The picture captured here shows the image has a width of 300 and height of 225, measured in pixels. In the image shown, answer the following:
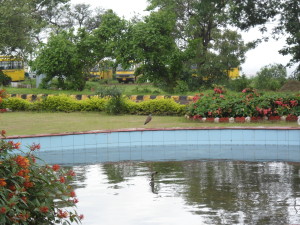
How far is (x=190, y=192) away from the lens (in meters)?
8.71

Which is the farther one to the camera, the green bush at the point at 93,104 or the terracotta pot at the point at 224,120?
the green bush at the point at 93,104

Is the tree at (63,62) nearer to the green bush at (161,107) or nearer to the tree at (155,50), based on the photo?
the tree at (155,50)

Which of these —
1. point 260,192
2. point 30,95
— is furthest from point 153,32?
point 260,192

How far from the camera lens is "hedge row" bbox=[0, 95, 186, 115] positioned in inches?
727

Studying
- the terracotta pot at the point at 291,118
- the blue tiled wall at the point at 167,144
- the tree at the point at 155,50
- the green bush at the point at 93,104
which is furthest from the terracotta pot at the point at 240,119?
the tree at the point at 155,50

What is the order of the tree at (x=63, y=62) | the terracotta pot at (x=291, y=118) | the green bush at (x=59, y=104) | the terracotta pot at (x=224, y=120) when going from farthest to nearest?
1. the tree at (x=63, y=62)
2. the green bush at (x=59, y=104)
3. the terracotta pot at (x=224, y=120)
4. the terracotta pot at (x=291, y=118)

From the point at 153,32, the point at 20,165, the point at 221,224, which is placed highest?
the point at 153,32

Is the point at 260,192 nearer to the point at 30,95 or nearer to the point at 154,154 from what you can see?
the point at 154,154

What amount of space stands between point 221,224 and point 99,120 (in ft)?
36.0

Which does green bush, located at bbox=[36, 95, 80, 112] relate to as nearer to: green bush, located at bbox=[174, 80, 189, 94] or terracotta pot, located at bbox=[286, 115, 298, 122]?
green bush, located at bbox=[174, 80, 189, 94]

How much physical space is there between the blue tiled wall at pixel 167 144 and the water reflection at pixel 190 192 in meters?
1.18

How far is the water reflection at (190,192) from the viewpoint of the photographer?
717cm

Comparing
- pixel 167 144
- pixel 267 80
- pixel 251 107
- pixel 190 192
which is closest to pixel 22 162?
pixel 190 192

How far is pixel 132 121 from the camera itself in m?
16.8
